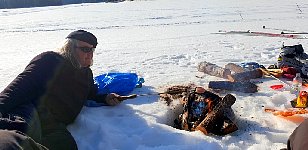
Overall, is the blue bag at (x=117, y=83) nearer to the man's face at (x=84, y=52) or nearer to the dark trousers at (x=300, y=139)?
the man's face at (x=84, y=52)

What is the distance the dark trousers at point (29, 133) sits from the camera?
2.03 m

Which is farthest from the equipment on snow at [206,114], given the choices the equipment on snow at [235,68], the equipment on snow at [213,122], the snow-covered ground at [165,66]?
the equipment on snow at [235,68]

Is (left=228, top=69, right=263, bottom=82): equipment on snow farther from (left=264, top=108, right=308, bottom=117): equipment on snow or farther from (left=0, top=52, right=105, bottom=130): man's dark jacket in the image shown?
(left=0, top=52, right=105, bottom=130): man's dark jacket

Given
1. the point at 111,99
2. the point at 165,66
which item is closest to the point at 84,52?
the point at 111,99

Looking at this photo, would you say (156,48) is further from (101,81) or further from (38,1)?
(38,1)

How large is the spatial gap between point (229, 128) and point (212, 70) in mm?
2482

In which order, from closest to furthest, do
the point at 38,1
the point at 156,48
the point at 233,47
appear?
the point at 233,47 → the point at 156,48 → the point at 38,1

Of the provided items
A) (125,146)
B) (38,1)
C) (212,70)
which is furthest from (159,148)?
(38,1)

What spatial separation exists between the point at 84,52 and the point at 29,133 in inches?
53.5

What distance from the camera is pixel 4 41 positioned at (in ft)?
45.5

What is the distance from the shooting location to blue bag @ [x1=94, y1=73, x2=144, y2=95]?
5316mm

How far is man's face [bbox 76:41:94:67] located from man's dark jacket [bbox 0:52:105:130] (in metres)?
0.10

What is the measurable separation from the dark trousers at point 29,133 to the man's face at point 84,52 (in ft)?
2.44

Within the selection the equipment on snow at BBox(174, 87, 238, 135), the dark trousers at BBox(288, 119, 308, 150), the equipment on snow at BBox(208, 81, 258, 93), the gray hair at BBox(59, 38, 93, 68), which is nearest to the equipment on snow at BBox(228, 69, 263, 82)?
the equipment on snow at BBox(208, 81, 258, 93)
